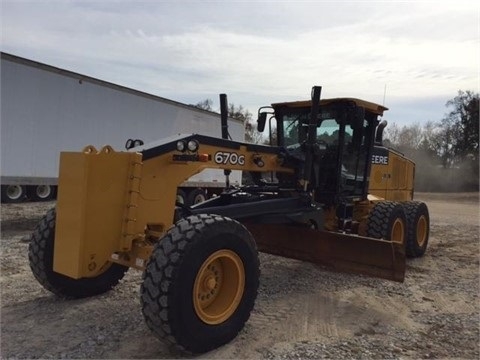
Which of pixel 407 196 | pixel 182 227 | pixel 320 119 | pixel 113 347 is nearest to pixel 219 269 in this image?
pixel 182 227

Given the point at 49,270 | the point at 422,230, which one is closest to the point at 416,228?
the point at 422,230

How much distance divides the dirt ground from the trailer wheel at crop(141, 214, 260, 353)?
243 mm

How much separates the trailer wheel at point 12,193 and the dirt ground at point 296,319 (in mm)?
6527

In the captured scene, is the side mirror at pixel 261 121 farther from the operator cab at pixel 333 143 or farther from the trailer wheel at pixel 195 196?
the trailer wheel at pixel 195 196

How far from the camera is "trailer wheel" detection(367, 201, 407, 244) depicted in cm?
737

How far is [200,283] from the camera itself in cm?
427

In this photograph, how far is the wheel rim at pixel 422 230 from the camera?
9383 mm

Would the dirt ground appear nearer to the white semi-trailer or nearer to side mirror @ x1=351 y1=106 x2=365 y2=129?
side mirror @ x1=351 y1=106 x2=365 y2=129

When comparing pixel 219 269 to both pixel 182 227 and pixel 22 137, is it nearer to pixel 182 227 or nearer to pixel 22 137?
pixel 182 227

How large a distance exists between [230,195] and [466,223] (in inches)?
454

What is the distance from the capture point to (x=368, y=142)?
790 centimetres

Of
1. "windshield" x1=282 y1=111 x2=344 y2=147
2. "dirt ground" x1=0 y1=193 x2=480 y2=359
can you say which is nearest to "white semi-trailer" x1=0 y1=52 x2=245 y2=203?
"dirt ground" x1=0 y1=193 x2=480 y2=359

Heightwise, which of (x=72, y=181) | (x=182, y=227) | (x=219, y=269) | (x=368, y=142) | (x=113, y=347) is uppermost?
(x=368, y=142)

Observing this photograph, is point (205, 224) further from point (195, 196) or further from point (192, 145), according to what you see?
point (195, 196)
